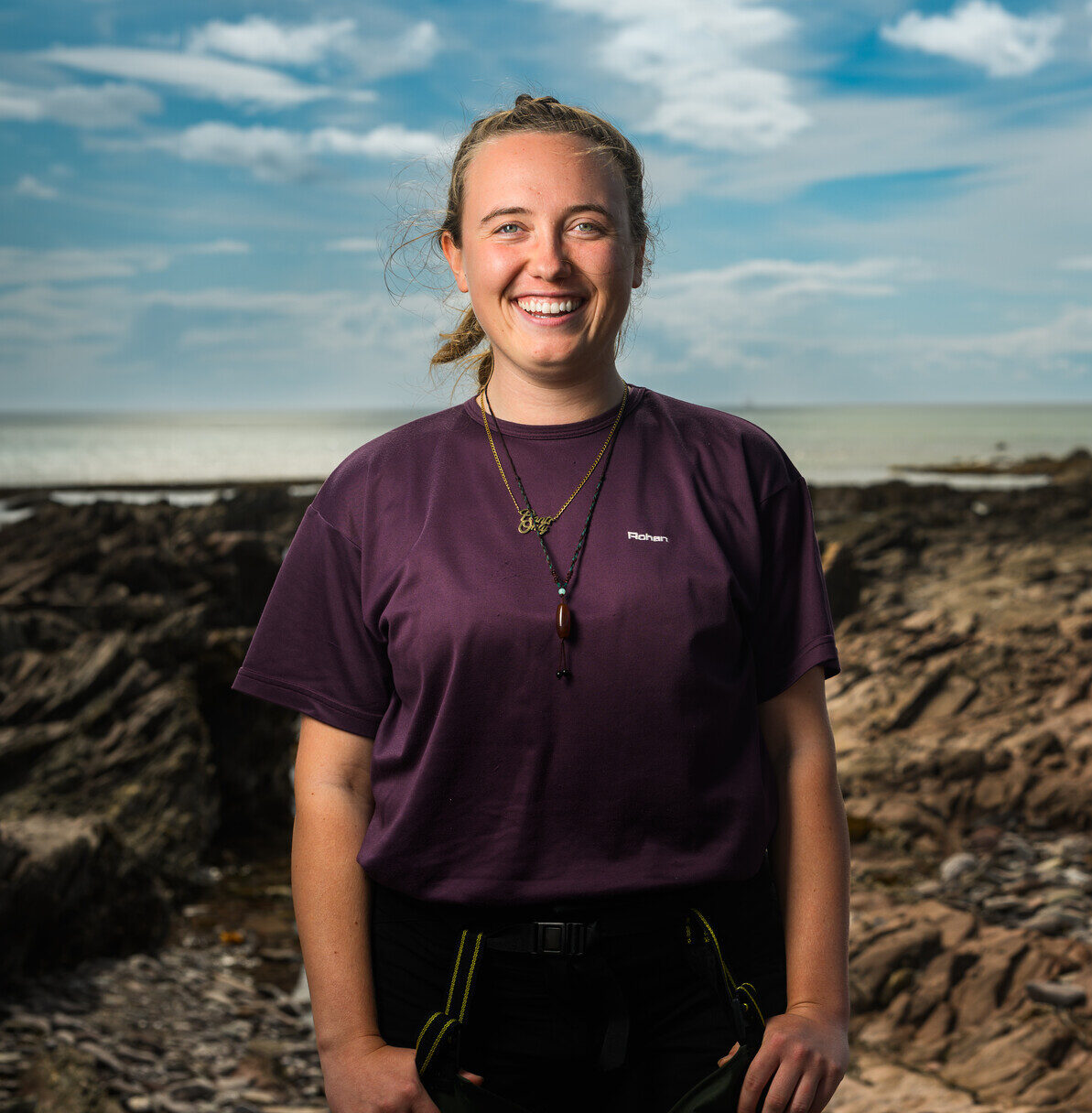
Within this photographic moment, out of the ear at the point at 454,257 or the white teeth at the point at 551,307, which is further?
the ear at the point at 454,257

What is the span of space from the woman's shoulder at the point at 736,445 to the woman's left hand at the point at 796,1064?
0.79 metres

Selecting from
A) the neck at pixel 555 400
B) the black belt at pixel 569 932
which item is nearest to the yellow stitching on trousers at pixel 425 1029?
the black belt at pixel 569 932

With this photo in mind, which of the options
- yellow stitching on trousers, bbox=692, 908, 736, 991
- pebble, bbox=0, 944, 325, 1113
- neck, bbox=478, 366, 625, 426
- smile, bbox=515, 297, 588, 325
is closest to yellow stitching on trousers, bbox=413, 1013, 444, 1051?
yellow stitching on trousers, bbox=692, 908, 736, 991

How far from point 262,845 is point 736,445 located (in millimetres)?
7008

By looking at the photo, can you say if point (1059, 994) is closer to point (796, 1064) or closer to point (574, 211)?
point (796, 1064)

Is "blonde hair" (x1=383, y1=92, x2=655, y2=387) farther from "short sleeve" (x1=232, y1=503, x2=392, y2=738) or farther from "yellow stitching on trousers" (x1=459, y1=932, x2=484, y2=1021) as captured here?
"yellow stitching on trousers" (x1=459, y1=932, x2=484, y2=1021)

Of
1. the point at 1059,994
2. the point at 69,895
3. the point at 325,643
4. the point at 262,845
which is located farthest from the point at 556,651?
the point at 262,845

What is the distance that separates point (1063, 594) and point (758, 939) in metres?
10.8

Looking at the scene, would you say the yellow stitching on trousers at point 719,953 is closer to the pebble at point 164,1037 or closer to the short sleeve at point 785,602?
the short sleeve at point 785,602

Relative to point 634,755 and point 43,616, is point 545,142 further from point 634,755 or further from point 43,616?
point 43,616

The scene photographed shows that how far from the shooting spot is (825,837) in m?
1.82

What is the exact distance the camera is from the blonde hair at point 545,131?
73.5 inches

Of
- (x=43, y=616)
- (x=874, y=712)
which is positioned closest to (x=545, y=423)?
(x=874, y=712)

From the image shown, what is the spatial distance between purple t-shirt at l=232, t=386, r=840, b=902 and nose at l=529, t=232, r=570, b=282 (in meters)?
0.25
